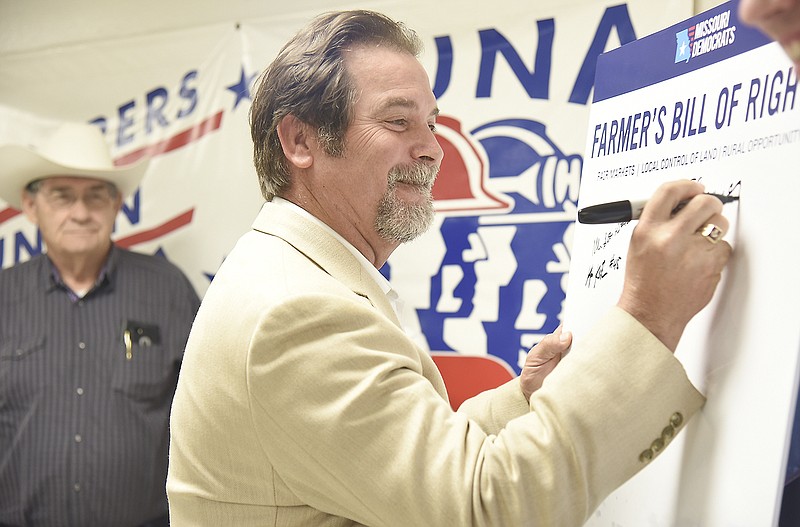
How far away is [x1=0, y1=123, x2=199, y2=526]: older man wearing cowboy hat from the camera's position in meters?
2.98

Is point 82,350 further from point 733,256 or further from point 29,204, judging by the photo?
point 733,256

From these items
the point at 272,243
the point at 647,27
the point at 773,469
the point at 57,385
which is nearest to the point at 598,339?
the point at 773,469

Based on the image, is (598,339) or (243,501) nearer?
(598,339)

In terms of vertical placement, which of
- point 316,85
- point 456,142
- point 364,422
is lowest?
point 364,422

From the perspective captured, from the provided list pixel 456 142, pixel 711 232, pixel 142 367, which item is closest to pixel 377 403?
pixel 711 232

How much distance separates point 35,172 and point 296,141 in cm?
211

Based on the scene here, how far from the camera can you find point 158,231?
138 inches

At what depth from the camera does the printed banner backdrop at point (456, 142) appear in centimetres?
271

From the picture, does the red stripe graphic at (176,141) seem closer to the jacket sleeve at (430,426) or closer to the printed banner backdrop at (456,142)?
the printed banner backdrop at (456,142)

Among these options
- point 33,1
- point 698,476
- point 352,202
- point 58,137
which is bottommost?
point 698,476

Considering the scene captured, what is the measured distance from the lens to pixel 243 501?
3.96 feet

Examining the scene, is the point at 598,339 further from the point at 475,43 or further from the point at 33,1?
the point at 33,1

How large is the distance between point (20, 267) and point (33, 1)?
3.87ft

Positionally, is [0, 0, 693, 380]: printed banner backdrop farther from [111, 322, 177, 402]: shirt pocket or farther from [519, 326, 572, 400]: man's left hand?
[519, 326, 572, 400]: man's left hand
